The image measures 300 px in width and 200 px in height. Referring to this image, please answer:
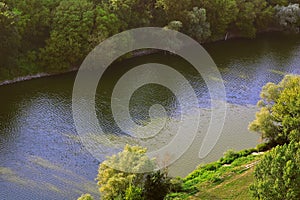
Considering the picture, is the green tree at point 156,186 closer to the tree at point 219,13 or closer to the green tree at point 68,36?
the green tree at point 68,36

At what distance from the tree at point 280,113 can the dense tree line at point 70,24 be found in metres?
21.5

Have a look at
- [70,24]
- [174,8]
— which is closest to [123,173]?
[70,24]

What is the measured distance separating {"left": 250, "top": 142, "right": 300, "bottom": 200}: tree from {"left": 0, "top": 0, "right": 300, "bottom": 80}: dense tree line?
30.2 metres

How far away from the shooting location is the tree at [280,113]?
32969 mm

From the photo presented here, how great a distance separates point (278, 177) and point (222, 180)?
802 centimetres

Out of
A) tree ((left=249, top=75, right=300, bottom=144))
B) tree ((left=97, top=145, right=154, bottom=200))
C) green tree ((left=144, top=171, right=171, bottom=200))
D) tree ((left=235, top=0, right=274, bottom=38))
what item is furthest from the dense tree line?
green tree ((left=144, top=171, right=171, bottom=200))

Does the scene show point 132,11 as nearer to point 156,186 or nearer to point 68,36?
point 68,36

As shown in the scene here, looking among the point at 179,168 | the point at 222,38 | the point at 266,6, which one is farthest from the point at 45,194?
the point at 266,6

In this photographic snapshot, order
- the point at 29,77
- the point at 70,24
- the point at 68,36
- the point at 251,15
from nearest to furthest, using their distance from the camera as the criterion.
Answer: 1. the point at 29,77
2. the point at 68,36
3. the point at 70,24
4. the point at 251,15

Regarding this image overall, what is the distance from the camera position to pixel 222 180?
3056 centimetres

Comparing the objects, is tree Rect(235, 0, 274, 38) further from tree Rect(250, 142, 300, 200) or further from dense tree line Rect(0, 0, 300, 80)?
tree Rect(250, 142, 300, 200)

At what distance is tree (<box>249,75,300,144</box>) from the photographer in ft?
108

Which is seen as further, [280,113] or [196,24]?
[196,24]

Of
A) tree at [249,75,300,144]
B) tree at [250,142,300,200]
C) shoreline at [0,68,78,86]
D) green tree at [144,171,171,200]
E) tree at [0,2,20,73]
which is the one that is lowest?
tree at [250,142,300,200]
